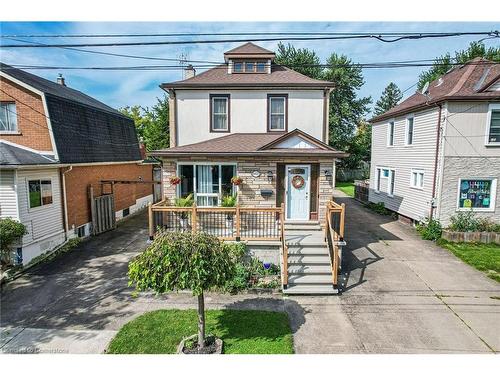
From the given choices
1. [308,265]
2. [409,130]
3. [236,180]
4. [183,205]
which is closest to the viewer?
[308,265]

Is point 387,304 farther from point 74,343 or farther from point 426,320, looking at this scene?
point 74,343

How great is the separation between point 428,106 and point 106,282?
15731 mm

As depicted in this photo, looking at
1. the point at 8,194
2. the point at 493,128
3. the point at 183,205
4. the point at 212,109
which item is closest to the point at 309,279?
the point at 183,205

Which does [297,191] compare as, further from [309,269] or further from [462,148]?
[462,148]

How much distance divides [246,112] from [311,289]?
292 inches

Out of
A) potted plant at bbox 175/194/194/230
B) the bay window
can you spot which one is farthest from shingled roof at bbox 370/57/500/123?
potted plant at bbox 175/194/194/230

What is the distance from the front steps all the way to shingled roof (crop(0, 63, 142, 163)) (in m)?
9.92

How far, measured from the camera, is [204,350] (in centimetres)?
520

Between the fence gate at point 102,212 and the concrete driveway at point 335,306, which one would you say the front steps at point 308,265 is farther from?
the fence gate at point 102,212

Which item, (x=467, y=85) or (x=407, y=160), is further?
(x=407, y=160)

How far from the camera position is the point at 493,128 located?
12.3 meters

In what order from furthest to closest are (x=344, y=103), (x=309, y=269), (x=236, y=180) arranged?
(x=344, y=103) → (x=236, y=180) → (x=309, y=269)

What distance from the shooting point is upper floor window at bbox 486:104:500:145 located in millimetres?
12195

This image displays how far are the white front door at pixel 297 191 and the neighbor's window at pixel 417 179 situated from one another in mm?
7676
